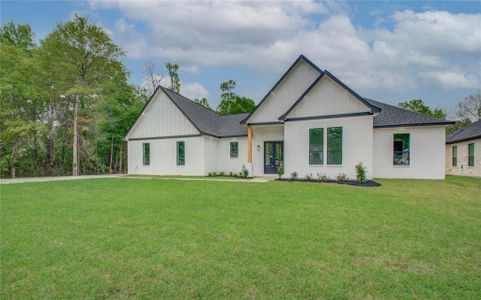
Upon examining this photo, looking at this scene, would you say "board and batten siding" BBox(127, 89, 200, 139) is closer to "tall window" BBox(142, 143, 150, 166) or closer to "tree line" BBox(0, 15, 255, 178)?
"tall window" BBox(142, 143, 150, 166)

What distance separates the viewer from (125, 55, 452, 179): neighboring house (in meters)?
12.4

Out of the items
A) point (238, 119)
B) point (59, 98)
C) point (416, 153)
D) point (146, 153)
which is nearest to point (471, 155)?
point (416, 153)

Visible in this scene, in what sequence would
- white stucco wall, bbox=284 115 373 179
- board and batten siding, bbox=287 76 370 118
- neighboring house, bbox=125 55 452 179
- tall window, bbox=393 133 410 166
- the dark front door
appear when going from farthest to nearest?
the dark front door
tall window, bbox=393 133 410 166
neighboring house, bbox=125 55 452 179
board and batten siding, bbox=287 76 370 118
white stucco wall, bbox=284 115 373 179

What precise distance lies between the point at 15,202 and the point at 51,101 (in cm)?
1742

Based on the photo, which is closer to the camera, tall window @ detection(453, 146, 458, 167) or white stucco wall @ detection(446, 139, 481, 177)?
white stucco wall @ detection(446, 139, 481, 177)

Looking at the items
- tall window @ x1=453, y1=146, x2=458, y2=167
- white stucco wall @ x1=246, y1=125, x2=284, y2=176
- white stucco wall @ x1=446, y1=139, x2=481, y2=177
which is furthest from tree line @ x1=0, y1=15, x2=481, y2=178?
tall window @ x1=453, y1=146, x2=458, y2=167

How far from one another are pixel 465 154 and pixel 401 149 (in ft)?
25.8

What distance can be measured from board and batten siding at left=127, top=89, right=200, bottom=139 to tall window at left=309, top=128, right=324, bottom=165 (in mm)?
7752

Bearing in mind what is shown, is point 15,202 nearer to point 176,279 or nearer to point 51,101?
point 176,279

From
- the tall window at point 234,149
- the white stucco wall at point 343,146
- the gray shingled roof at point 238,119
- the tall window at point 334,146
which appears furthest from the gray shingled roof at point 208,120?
the tall window at point 334,146

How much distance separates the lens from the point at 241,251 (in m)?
3.56

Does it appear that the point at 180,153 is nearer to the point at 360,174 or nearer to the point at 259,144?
the point at 259,144

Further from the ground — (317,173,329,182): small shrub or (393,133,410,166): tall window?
(393,133,410,166): tall window

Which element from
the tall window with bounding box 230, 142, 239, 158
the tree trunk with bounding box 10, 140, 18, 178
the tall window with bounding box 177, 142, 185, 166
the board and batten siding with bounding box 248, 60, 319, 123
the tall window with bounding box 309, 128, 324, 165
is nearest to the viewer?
the tall window with bounding box 309, 128, 324, 165
